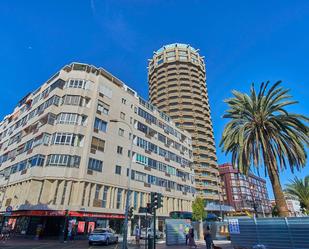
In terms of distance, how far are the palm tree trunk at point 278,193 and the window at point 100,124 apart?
1003 inches

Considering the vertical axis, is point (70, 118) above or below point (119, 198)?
above

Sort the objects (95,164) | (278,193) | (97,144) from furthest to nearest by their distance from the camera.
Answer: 1. (97,144)
2. (95,164)
3. (278,193)

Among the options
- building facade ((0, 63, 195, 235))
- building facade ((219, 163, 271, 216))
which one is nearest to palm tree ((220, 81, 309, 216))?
building facade ((0, 63, 195, 235))

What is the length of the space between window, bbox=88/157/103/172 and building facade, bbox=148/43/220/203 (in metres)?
47.5

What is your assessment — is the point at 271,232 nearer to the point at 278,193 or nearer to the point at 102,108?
the point at 278,193

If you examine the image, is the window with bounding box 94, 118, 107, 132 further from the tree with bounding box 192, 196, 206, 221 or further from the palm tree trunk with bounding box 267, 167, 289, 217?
the tree with bounding box 192, 196, 206, 221

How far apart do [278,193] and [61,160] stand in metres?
25.7

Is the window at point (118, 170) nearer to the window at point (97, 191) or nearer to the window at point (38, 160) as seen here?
the window at point (97, 191)

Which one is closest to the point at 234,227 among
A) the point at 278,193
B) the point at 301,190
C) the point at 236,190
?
the point at 278,193

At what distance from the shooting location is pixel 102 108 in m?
38.8

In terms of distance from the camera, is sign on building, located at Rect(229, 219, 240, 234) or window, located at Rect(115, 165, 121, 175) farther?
window, located at Rect(115, 165, 121, 175)

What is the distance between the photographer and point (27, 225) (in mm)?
30250

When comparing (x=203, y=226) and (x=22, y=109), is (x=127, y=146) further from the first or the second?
(x=22, y=109)

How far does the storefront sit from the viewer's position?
28.4 m
